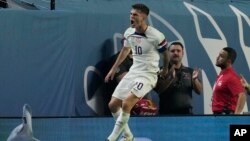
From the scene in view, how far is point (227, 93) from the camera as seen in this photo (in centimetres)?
1211

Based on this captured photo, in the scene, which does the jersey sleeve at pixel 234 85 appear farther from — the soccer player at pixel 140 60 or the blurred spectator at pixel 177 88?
the soccer player at pixel 140 60

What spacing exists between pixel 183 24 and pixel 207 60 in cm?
76

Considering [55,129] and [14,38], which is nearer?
[55,129]

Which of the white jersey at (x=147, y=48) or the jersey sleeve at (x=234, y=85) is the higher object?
the white jersey at (x=147, y=48)

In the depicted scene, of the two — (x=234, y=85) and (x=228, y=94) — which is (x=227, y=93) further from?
(x=234, y=85)

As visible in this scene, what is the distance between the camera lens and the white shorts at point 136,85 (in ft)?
35.4

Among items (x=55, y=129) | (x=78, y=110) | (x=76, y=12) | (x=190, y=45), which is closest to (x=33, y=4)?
(x=76, y=12)

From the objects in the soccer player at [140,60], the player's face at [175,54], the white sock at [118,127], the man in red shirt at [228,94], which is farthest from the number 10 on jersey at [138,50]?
the player's face at [175,54]

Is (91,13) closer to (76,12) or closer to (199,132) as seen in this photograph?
(76,12)

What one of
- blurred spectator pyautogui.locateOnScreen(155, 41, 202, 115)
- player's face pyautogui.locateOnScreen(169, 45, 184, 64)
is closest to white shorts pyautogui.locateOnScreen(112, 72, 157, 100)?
blurred spectator pyautogui.locateOnScreen(155, 41, 202, 115)

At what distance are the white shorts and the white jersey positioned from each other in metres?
0.08

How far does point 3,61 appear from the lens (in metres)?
12.9

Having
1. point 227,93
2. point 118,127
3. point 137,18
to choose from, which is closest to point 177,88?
point 227,93

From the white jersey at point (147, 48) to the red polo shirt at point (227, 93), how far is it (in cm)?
141
